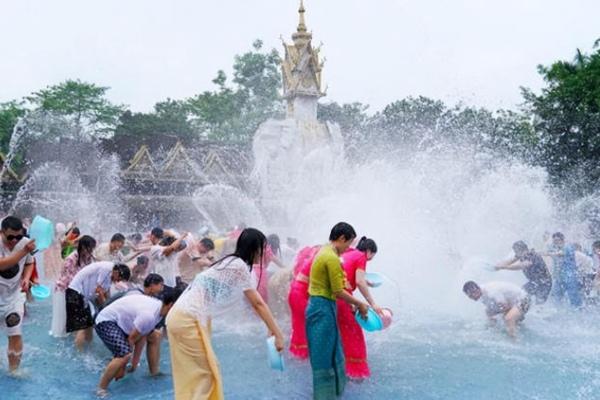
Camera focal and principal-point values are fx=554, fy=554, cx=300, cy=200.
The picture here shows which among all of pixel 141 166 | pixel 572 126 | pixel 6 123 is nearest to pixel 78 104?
pixel 6 123

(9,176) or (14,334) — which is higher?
(9,176)

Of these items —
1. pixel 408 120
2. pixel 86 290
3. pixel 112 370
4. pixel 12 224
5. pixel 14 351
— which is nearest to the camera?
pixel 112 370

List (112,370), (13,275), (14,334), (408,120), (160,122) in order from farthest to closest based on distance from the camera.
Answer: (160,122), (408,120), (14,334), (13,275), (112,370)

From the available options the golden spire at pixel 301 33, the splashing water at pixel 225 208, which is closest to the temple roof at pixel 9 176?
the splashing water at pixel 225 208

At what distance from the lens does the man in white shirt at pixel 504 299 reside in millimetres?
7562

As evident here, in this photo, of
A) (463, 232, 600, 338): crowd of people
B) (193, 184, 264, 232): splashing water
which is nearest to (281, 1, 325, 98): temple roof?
(193, 184, 264, 232): splashing water

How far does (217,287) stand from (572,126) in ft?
82.0

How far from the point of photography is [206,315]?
3939 millimetres

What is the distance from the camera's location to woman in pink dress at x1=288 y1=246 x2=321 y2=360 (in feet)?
19.7

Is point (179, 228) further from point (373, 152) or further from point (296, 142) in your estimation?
point (373, 152)

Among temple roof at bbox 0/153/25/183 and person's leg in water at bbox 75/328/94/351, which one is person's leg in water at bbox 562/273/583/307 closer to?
person's leg in water at bbox 75/328/94/351

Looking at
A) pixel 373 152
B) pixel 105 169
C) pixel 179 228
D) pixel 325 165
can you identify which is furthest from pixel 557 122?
pixel 105 169

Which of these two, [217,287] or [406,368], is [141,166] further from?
[217,287]

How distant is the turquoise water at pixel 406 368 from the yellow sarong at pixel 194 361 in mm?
1650
